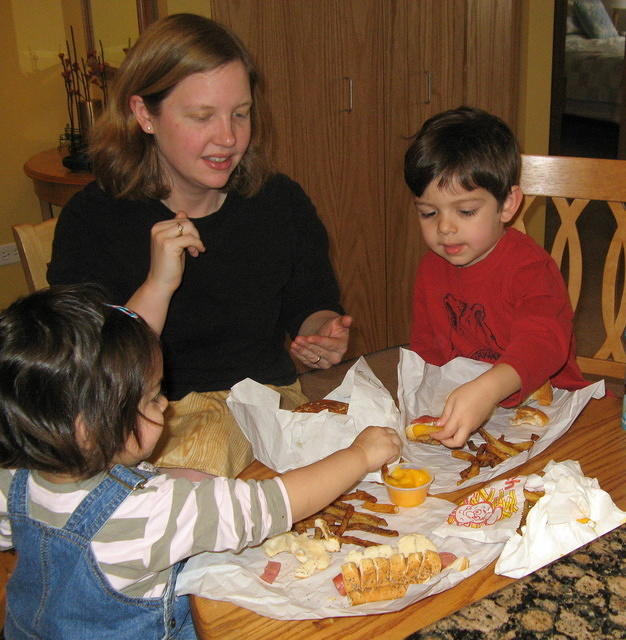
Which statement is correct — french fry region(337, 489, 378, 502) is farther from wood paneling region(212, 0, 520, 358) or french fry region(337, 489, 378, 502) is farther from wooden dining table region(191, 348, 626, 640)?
wood paneling region(212, 0, 520, 358)

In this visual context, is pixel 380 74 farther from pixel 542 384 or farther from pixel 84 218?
pixel 542 384

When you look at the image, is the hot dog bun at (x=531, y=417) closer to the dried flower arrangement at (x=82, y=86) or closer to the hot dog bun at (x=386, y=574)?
the hot dog bun at (x=386, y=574)

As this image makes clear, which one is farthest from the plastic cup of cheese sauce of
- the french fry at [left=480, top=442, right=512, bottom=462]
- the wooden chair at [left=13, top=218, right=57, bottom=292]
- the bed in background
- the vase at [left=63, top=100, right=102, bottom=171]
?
the bed in background

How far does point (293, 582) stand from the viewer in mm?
904

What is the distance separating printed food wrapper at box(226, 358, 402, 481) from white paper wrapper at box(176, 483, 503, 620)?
20cm

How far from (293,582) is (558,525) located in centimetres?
32

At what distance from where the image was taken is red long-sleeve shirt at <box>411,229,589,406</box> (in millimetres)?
1312

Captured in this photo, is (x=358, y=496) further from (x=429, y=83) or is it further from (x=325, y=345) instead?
(x=429, y=83)

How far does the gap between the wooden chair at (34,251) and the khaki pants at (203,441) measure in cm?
51

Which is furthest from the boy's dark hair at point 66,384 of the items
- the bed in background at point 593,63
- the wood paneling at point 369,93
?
the bed in background at point 593,63

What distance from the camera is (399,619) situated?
0.83 metres

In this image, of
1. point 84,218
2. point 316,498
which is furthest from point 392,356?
point 316,498

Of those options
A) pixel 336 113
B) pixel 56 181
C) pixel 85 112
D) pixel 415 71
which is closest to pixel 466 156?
pixel 336 113

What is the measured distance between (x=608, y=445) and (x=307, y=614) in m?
0.58
